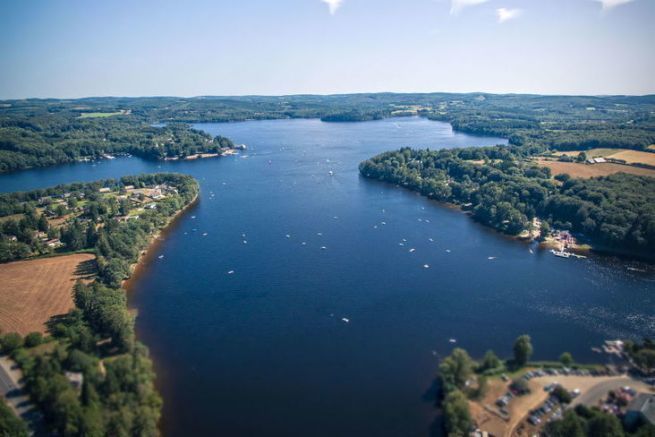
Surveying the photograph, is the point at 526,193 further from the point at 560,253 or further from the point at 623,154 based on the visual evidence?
the point at 623,154

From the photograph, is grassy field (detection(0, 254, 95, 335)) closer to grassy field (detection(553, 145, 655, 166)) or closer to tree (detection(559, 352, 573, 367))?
tree (detection(559, 352, 573, 367))

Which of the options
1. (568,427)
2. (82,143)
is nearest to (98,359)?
(568,427)

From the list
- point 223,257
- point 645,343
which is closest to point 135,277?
point 223,257

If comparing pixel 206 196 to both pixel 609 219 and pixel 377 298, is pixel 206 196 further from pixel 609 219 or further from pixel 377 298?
pixel 609 219

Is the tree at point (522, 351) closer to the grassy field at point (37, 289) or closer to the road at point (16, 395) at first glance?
the road at point (16, 395)

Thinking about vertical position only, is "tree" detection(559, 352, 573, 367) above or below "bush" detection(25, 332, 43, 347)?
below

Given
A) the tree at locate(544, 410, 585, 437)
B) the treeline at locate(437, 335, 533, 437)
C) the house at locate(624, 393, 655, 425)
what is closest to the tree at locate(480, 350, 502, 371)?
the treeline at locate(437, 335, 533, 437)

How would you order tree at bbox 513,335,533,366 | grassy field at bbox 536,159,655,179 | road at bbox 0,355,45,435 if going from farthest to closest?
grassy field at bbox 536,159,655,179 → tree at bbox 513,335,533,366 → road at bbox 0,355,45,435
